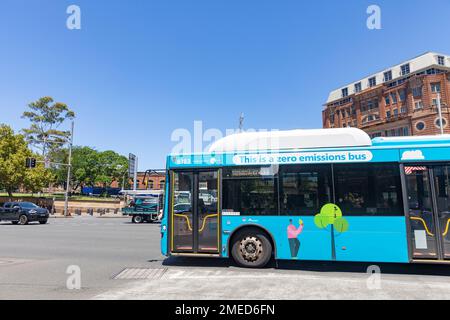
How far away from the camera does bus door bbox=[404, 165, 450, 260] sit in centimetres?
668

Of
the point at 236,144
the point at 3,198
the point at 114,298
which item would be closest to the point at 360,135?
the point at 236,144

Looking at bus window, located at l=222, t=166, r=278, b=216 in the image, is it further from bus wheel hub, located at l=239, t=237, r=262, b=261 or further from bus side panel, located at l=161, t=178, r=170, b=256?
bus side panel, located at l=161, t=178, r=170, b=256

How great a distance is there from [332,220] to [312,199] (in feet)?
2.22

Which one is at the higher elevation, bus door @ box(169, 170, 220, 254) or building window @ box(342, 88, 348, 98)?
building window @ box(342, 88, 348, 98)

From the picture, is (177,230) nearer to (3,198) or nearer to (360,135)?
(360,135)

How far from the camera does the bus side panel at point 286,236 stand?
716 centimetres

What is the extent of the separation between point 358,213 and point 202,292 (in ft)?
13.6

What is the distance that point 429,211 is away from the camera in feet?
22.3

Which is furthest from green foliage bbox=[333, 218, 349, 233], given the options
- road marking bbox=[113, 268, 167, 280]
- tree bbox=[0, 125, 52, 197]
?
tree bbox=[0, 125, 52, 197]

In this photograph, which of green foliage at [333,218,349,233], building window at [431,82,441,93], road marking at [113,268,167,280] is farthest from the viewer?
building window at [431,82,441,93]

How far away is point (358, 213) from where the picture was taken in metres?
7.07

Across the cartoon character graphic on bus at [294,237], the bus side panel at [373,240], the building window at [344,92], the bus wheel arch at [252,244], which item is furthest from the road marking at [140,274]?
the building window at [344,92]

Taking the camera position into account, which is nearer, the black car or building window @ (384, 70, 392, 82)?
the black car

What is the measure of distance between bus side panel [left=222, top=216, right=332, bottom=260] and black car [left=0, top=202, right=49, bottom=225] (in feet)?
72.5
